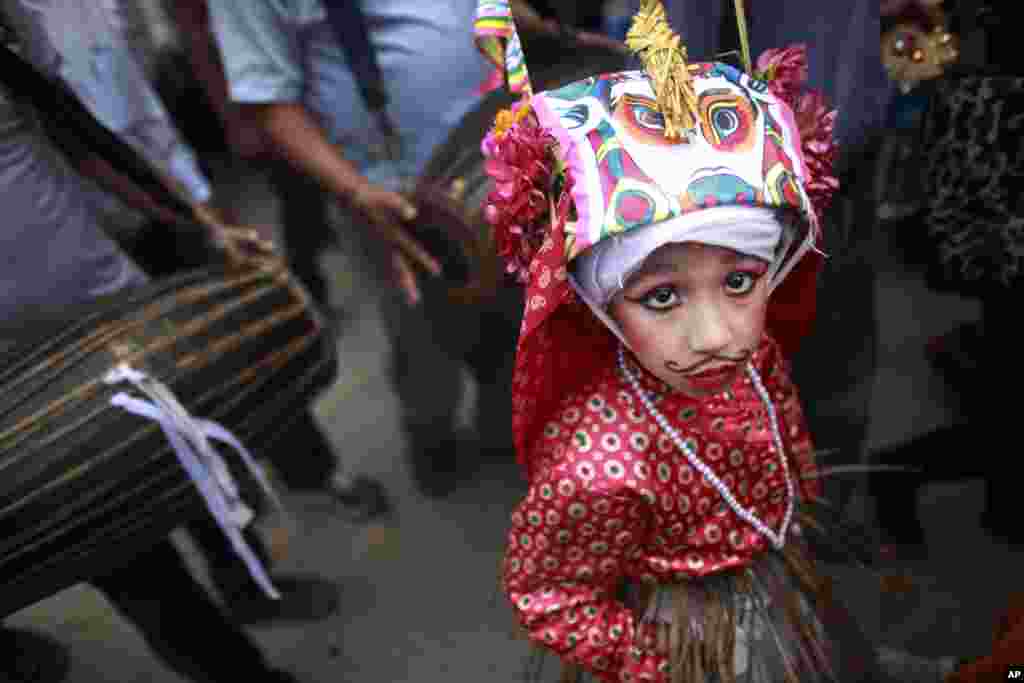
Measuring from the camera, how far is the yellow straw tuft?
83 cm

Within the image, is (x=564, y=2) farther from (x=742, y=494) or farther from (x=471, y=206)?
(x=742, y=494)

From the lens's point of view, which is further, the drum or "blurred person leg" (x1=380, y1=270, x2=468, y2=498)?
"blurred person leg" (x1=380, y1=270, x2=468, y2=498)

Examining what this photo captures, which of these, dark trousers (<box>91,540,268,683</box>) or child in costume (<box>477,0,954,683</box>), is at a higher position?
child in costume (<box>477,0,954,683</box>)

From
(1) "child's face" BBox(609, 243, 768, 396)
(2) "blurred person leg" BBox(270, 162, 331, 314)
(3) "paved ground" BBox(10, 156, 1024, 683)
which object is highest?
(1) "child's face" BBox(609, 243, 768, 396)

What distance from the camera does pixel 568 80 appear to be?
3.64 ft

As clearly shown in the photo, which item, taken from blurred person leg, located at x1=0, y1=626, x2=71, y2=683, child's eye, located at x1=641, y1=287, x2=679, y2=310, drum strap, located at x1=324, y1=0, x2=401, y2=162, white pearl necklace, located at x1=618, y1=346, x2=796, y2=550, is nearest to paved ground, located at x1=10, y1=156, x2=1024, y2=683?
blurred person leg, located at x1=0, y1=626, x2=71, y2=683

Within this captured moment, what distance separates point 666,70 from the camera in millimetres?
836

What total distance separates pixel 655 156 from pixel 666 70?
92 mm

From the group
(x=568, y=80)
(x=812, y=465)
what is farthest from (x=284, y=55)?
(x=812, y=465)

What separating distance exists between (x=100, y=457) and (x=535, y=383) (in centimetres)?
69

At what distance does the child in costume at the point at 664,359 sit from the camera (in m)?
0.84

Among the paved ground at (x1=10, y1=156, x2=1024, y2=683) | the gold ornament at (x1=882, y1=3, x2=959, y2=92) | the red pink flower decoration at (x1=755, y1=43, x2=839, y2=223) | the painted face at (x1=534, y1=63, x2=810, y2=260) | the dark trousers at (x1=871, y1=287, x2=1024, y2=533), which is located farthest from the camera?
the dark trousers at (x1=871, y1=287, x2=1024, y2=533)

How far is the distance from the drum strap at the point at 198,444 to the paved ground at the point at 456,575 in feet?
1.29

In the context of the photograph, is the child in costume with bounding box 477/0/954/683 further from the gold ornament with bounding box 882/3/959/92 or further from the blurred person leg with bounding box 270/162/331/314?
the blurred person leg with bounding box 270/162/331/314
